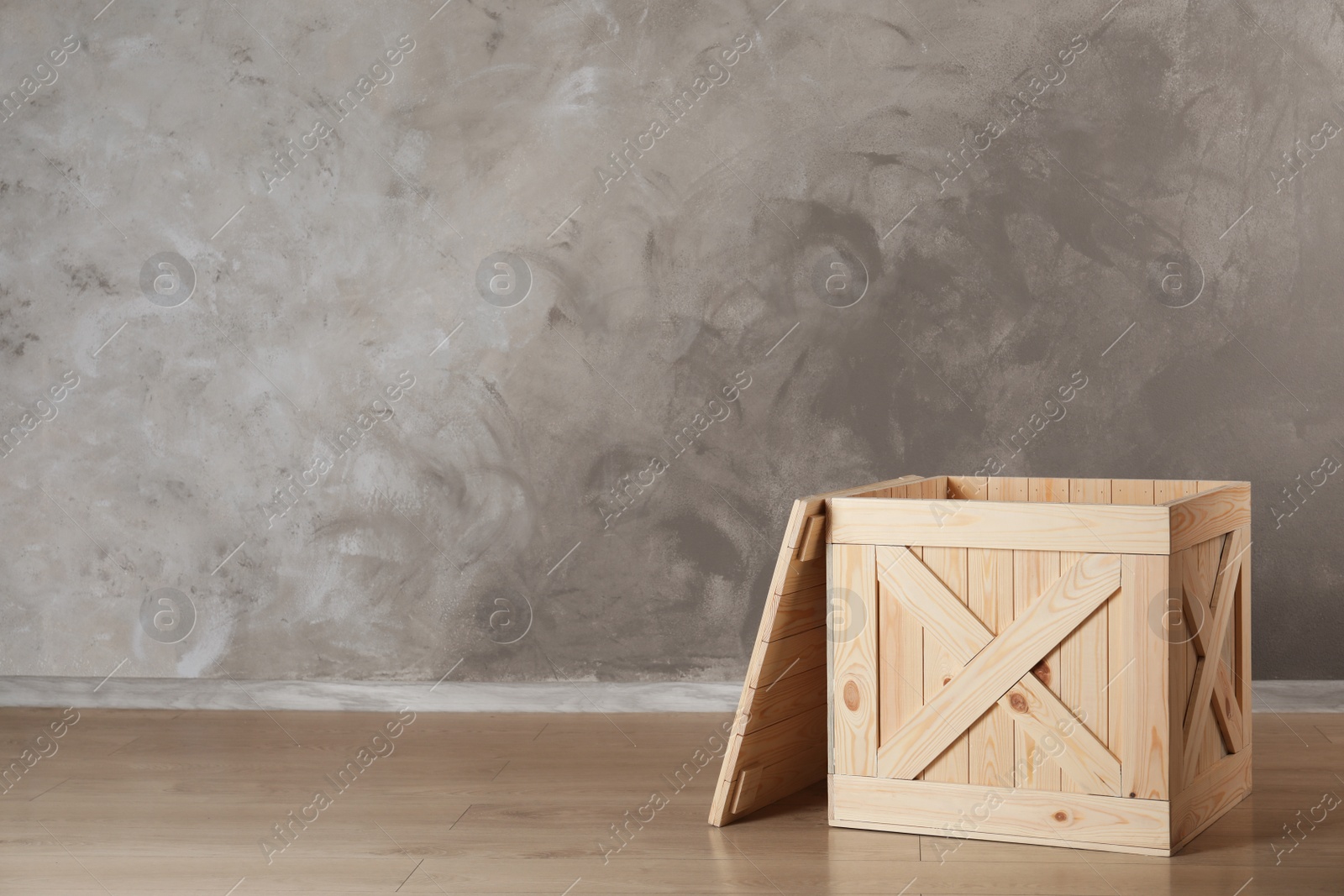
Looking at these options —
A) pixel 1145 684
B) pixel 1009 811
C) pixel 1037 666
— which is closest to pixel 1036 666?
pixel 1037 666

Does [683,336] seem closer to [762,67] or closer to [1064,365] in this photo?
[762,67]

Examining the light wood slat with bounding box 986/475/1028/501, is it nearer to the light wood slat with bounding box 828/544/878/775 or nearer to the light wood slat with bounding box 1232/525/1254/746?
the light wood slat with bounding box 1232/525/1254/746

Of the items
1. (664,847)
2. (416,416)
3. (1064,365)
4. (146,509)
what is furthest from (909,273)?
(146,509)

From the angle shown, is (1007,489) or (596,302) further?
(596,302)

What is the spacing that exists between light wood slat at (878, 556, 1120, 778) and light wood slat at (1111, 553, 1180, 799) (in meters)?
0.05

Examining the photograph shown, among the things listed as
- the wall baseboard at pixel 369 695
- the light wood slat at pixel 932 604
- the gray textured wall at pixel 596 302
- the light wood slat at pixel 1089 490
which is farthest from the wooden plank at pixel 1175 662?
the wall baseboard at pixel 369 695

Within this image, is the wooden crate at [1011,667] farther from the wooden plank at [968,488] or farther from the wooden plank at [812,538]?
the wooden plank at [968,488]

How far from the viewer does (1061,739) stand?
8.00 feet

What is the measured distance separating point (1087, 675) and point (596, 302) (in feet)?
6.62

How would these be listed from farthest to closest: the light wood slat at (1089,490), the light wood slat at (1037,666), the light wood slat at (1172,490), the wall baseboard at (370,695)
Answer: the wall baseboard at (370,695), the light wood slat at (1089,490), the light wood slat at (1172,490), the light wood slat at (1037,666)

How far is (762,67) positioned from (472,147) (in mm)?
965

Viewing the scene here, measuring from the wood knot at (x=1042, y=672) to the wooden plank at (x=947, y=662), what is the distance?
15cm

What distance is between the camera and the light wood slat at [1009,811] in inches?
94.5

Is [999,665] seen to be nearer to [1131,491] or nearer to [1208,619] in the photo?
[1208,619]
